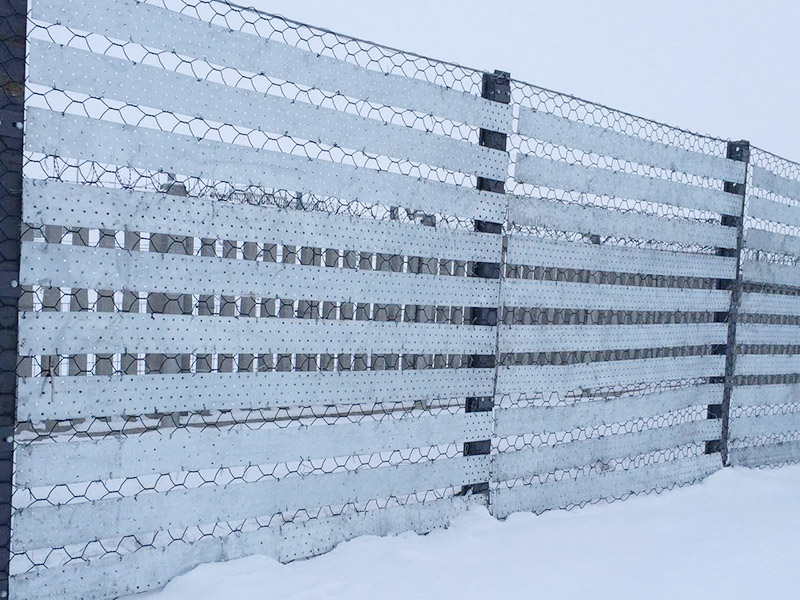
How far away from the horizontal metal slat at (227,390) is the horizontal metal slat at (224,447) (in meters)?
0.10

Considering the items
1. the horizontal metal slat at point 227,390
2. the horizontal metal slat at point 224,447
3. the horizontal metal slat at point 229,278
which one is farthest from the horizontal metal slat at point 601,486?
the horizontal metal slat at point 229,278

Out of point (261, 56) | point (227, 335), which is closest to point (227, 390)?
point (227, 335)

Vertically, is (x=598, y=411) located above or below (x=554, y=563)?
above

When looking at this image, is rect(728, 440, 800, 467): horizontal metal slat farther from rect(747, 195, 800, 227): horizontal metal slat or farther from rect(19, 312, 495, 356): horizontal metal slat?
rect(19, 312, 495, 356): horizontal metal slat

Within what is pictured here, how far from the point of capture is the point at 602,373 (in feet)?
13.1

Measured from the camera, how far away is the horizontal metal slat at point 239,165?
2.28 m

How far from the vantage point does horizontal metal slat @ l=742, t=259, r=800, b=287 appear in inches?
196

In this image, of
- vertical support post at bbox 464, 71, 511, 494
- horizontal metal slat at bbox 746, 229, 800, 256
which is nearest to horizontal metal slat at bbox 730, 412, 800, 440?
horizontal metal slat at bbox 746, 229, 800, 256

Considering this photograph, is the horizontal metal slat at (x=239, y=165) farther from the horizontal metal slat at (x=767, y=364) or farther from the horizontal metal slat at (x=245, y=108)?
the horizontal metal slat at (x=767, y=364)

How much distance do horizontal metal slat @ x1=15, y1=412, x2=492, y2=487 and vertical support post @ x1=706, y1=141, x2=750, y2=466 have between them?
221cm

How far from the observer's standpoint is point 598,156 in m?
3.98

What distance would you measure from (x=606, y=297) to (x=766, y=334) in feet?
6.36

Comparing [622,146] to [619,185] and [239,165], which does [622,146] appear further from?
[239,165]

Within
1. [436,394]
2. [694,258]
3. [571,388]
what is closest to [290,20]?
[436,394]
